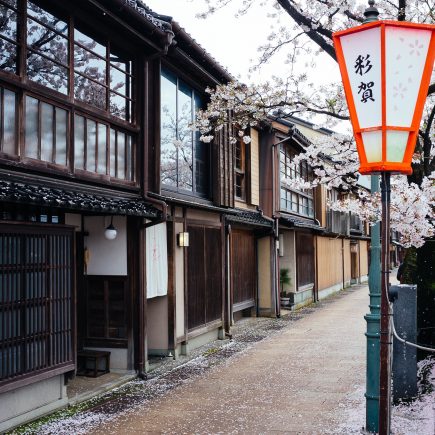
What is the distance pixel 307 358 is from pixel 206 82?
765 centimetres

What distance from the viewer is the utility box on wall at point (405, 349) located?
8562 mm

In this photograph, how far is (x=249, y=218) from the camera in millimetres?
18844

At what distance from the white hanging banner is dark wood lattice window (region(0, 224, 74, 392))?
2.96 meters

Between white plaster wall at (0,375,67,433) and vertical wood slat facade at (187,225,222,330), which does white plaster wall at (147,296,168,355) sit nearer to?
vertical wood slat facade at (187,225,222,330)

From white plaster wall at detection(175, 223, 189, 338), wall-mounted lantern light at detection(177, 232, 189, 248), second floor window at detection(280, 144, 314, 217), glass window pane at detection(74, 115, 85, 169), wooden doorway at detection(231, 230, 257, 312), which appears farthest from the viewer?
second floor window at detection(280, 144, 314, 217)

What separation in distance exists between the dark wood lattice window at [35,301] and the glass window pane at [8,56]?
2.23 metres

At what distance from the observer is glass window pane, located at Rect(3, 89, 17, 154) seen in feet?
25.4

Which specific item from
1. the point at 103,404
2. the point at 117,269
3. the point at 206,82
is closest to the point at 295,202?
the point at 206,82

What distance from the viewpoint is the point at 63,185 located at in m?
8.93

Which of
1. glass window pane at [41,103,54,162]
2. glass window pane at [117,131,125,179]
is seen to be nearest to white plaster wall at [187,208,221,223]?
glass window pane at [117,131,125,179]

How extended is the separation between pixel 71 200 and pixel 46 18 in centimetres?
302

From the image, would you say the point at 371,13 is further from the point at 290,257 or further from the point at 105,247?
the point at 290,257

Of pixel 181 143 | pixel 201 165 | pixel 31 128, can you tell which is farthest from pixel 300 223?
pixel 31 128

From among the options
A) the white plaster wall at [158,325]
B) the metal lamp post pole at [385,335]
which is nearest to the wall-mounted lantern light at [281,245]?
the white plaster wall at [158,325]
